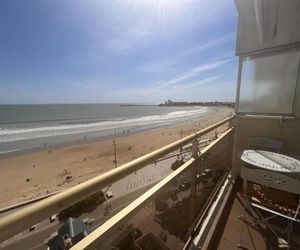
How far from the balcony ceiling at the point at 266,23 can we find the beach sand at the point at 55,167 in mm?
10598

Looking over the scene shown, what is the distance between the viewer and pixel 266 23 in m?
3.10

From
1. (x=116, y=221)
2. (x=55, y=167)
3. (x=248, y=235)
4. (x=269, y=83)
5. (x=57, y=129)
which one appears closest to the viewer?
(x=116, y=221)

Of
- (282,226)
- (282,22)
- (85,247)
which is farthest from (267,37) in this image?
(85,247)

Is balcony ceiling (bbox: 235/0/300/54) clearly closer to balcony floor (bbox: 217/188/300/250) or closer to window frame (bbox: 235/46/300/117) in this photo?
window frame (bbox: 235/46/300/117)

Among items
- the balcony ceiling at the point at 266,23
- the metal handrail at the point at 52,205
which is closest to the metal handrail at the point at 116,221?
the metal handrail at the point at 52,205

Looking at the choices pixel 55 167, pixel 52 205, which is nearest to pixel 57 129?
pixel 55 167

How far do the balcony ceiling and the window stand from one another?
0.23 meters

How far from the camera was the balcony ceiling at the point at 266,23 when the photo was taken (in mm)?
2889

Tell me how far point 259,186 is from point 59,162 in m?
15.1

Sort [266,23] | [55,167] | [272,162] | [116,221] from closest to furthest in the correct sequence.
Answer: [116,221] → [272,162] → [266,23] → [55,167]

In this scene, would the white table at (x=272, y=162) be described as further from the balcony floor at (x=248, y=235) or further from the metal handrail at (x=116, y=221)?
the metal handrail at (x=116, y=221)

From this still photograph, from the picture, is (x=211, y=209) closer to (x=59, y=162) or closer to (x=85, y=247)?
(x=85, y=247)

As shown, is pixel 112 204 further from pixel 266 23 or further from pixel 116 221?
pixel 266 23

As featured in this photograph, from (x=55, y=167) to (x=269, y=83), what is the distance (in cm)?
1432
